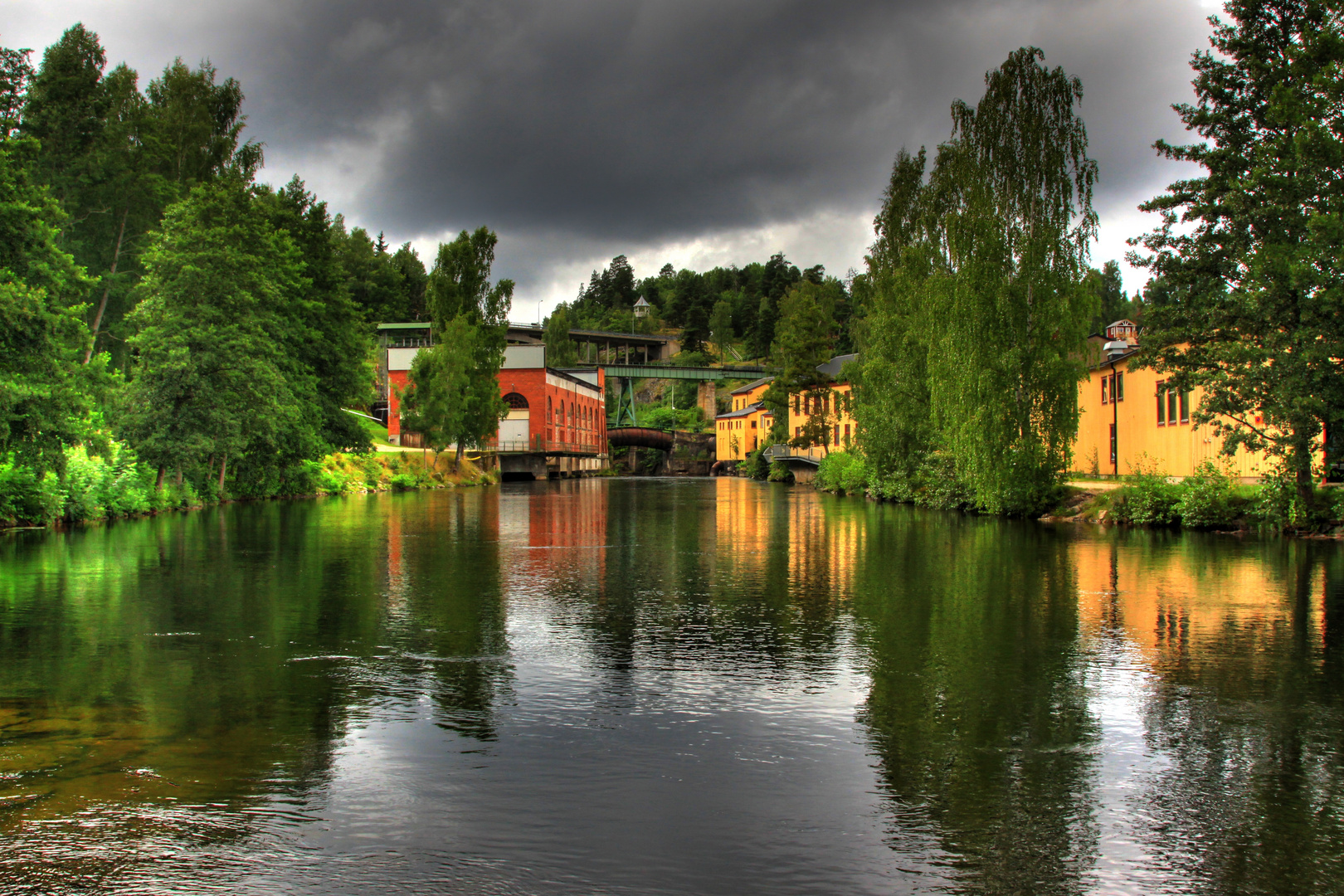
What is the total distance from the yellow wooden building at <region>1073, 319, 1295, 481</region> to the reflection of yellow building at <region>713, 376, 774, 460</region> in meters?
52.7

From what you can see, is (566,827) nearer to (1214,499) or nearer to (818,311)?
(1214,499)

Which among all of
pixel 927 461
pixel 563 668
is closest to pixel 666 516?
pixel 927 461

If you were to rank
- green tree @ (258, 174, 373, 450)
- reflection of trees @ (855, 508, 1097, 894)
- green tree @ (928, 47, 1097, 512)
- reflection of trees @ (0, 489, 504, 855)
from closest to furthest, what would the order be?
reflection of trees @ (855, 508, 1097, 894) < reflection of trees @ (0, 489, 504, 855) < green tree @ (928, 47, 1097, 512) < green tree @ (258, 174, 373, 450)

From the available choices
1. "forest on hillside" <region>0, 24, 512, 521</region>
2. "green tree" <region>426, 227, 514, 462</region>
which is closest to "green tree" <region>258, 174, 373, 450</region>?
"forest on hillside" <region>0, 24, 512, 521</region>

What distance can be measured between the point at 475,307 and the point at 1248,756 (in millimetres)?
62431

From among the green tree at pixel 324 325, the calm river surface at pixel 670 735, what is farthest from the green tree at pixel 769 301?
the calm river surface at pixel 670 735

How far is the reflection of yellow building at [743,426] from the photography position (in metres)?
101

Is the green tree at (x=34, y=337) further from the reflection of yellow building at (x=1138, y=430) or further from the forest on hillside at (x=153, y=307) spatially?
the reflection of yellow building at (x=1138, y=430)

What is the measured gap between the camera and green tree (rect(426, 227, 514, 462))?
63719mm

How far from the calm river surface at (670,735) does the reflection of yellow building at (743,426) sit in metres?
81.6

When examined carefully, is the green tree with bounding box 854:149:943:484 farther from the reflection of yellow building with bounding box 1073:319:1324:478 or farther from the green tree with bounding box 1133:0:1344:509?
the green tree with bounding box 1133:0:1344:509

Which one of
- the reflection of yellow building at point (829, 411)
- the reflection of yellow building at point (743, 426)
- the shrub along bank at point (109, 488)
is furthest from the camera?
the reflection of yellow building at point (743, 426)

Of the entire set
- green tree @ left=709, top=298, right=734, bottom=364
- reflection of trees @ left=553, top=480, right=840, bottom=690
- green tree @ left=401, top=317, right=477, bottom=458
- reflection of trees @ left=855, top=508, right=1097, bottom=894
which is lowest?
reflection of trees @ left=855, top=508, right=1097, bottom=894

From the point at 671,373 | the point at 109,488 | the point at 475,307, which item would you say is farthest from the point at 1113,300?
the point at 109,488
